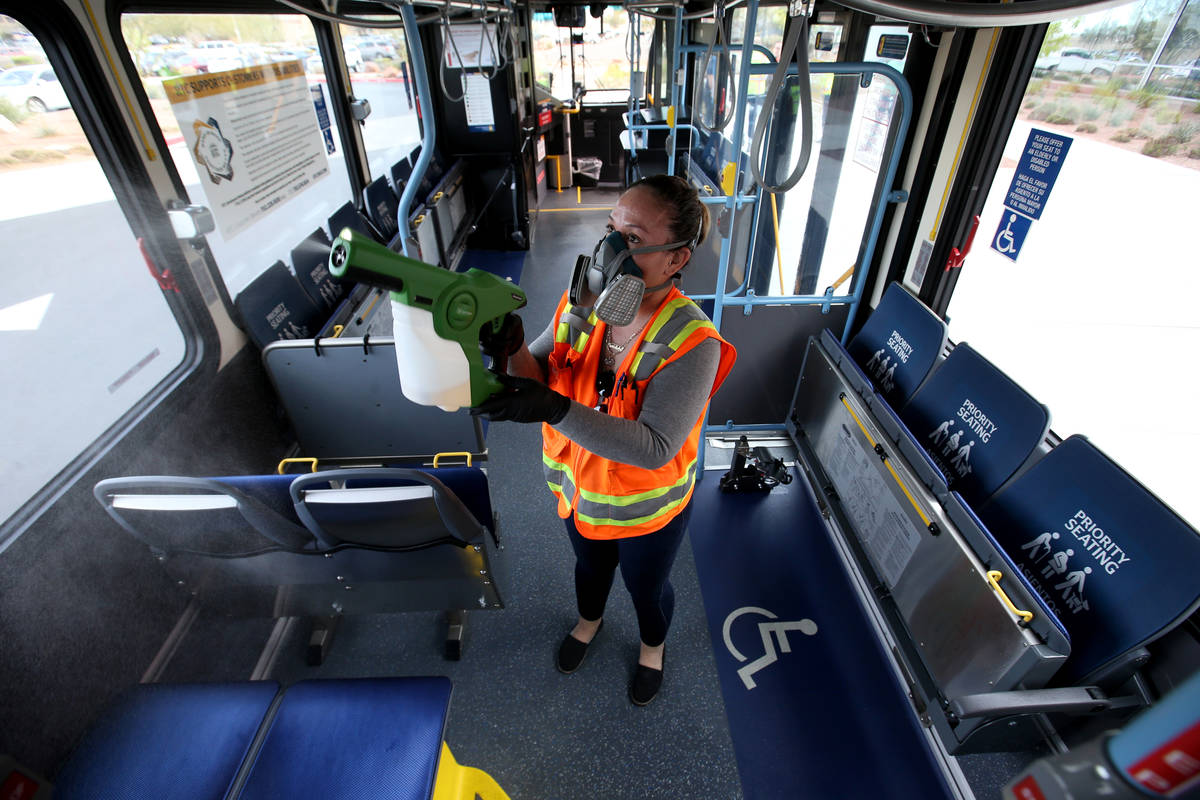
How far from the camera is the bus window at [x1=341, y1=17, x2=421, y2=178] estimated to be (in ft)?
15.0

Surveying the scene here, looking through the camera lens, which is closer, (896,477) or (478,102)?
(896,477)

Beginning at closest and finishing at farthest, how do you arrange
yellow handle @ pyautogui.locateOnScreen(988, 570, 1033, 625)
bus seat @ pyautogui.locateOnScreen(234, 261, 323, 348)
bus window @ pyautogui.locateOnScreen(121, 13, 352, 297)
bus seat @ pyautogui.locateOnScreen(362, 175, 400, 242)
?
yellow handle @ pyautogui.locateOnScreen(988, 570, 1033, 625) → bus window @ pyautogui.locateOnScreen(121, 13, 352, 297) → bus seat @ pyautogui.locateOnScreen(234, 261, 323, 348) → bus seat @ pyautogui.locateOnScreen(362, 175, 400, 242)

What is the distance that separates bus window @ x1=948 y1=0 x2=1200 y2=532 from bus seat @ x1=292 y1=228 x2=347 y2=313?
11.5ft

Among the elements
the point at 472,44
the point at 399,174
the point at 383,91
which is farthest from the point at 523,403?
the point at 472,44

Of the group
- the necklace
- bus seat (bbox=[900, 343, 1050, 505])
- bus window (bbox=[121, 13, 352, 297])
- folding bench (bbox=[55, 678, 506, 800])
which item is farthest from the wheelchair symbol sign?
bus window (bbox=[121, 13, 352, 297])

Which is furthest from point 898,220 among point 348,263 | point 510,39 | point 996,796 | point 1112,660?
point 510,39

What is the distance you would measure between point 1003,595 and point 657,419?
1245mm

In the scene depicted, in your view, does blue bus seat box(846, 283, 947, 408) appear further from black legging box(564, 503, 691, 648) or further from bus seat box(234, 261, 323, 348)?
bus seat box(234, 261, 323, 348)

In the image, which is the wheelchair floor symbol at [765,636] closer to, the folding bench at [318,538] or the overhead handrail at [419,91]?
the folding bench at [318,538]

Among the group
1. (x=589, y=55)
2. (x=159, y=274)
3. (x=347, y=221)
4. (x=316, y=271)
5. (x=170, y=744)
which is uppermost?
(x=589, y=55)

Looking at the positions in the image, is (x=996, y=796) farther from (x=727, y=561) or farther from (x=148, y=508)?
(x=148, y=508)

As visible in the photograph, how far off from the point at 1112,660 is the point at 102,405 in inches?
132

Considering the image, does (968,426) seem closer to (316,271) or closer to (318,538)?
(318,538)

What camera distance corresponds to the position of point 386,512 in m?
1.68
